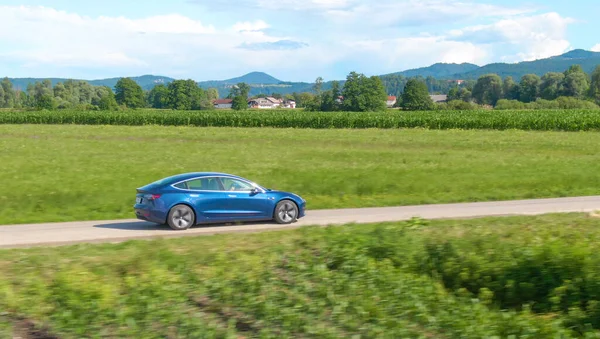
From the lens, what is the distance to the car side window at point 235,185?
17.9m

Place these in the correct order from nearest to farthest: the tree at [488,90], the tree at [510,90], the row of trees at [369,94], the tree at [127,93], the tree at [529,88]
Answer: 1. the row of trees at [369,94]
2. the tree at [529,88]
3. the tree at [510,90]
4. the tree at [127,93]
5. the tree at [488,90]

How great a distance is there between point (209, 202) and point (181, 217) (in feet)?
2.53

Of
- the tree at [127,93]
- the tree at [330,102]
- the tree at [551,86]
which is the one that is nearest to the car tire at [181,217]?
the tree at [330,102]

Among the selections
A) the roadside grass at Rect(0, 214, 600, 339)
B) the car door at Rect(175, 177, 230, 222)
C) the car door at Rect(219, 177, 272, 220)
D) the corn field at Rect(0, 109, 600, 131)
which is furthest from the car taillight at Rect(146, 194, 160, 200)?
the corn field at Rect(0, 109, 600, 131)

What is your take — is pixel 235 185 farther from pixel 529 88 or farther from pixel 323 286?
pixel 529 88

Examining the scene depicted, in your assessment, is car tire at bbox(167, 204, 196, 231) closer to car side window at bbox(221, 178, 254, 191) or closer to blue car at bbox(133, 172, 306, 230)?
blue car at bbox(133, 172, 306, 230)

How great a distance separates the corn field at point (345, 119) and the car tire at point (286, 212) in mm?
45546

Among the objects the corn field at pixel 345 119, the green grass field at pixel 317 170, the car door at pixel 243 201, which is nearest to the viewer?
the car door at pixel 243 201

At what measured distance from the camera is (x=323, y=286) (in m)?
9.55

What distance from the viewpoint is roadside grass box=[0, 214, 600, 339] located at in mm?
8156

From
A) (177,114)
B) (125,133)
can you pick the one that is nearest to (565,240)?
(125,133)

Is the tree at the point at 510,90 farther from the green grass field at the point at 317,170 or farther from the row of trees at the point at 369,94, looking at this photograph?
the green grass field at the point at 317,170

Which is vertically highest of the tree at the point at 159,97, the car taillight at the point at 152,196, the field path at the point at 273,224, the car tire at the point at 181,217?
the tree at the point at 159,97

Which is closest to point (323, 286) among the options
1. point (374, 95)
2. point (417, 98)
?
point (374, 95)
